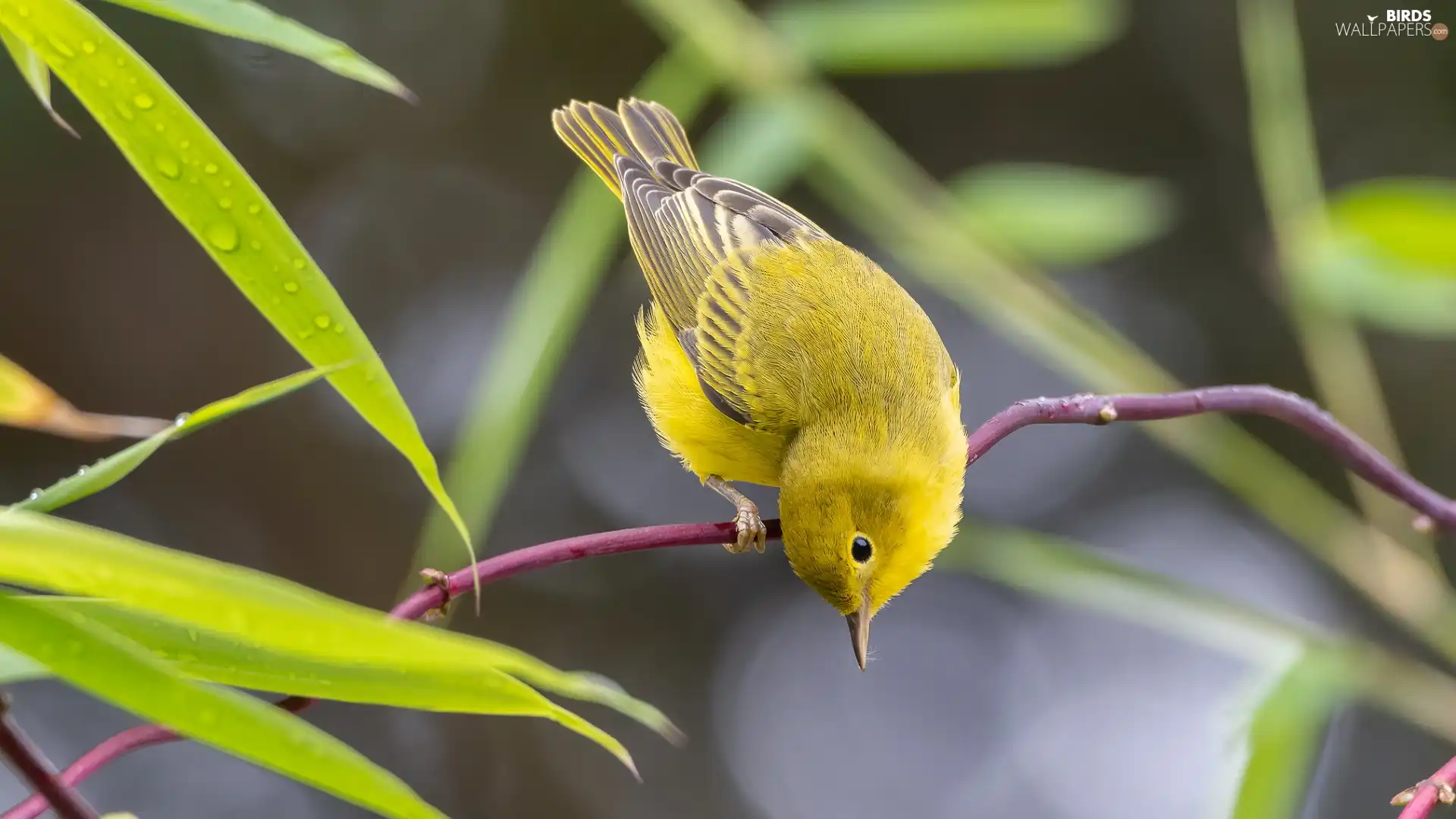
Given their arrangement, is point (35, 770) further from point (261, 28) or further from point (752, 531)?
point (752, 531)

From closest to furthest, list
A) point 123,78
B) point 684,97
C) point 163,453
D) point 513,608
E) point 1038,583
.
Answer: point 123,78, point 684,97, point 1038,583, point 163,453, point 513,608

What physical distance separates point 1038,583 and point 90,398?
4.85m

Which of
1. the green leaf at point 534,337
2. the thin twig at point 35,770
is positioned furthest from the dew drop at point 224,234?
the green leaf at point 534,337

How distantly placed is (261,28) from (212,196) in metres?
0.25

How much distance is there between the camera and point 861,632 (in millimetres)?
2355

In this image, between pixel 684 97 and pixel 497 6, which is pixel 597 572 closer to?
pixel 497 6

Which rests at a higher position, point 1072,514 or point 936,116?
point 936,116

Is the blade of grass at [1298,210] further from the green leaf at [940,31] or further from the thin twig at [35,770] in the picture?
the thin twig at [35,770]

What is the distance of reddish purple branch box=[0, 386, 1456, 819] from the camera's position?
Answer: 119 centimetres

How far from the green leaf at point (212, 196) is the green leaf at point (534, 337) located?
0.65m

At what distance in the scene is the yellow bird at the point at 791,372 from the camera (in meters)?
2.34

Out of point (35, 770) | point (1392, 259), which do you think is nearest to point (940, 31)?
point (1392, 259)

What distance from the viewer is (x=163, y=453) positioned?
20.1 feet

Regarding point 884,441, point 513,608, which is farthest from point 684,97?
point 513,608
